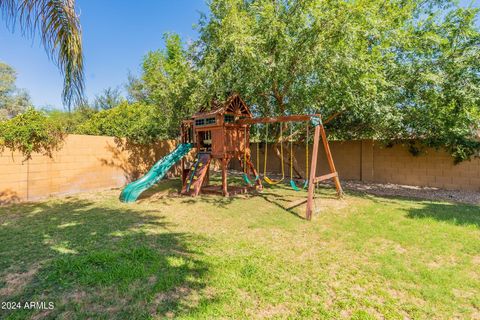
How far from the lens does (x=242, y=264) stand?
10.5ft

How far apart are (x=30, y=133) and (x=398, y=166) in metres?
11.8

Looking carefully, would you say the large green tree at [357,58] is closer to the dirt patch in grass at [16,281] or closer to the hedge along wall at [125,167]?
the hedge along wall at [125,167]

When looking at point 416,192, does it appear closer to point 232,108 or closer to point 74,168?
point 232,108

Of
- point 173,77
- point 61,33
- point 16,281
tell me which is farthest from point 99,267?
point 173,77

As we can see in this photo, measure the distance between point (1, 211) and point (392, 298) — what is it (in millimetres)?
7457

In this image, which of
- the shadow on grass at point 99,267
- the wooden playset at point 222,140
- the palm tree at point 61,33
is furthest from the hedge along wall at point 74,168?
the palm tree at point 61,33

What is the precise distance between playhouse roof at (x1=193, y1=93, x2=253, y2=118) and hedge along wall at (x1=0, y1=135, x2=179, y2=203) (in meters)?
3.66

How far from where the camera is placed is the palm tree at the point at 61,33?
7.52 ft

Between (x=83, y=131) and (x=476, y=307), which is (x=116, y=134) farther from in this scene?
(x=476, y=307)

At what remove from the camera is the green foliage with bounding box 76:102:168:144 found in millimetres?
10648

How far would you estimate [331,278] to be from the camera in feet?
9.57

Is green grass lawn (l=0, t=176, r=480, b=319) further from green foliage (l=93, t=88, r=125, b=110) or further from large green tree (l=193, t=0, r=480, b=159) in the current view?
green foliage (l=93, t=88, r=125, b=110)

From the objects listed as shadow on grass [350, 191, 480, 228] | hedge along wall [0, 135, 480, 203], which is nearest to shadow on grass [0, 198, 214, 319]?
hedge along wall [0, 135, 480, 203]

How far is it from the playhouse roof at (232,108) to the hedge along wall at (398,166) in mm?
2788
